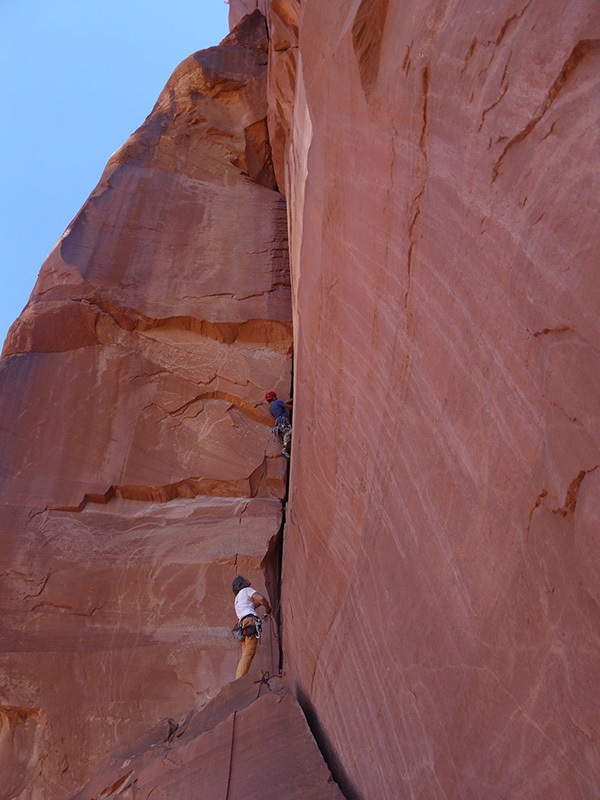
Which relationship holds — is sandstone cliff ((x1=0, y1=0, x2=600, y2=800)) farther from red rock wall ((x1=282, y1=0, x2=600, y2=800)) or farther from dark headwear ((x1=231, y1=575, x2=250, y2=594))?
dark headwear ((x1=231, y1=575, x2=250, y2=594))

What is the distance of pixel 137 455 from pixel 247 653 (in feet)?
11.0

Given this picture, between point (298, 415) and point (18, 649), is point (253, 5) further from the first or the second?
point (18, 649)

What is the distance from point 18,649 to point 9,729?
0.78 m

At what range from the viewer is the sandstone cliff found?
98.1 inches

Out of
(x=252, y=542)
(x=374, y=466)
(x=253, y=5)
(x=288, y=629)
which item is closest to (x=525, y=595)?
(x=374, y=466)

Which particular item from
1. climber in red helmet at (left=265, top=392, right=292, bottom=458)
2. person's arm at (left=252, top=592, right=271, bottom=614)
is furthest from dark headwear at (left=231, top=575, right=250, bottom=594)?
climber in red helmet at (left=265, top=392, right=292, bottom=458)

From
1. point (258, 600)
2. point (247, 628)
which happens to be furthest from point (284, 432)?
point (247, 628)

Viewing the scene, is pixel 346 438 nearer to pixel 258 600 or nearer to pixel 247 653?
pixel 258 600

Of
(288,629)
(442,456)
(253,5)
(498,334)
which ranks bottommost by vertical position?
(288,629)

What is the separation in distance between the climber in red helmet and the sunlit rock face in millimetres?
243

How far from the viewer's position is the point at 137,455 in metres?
9.16

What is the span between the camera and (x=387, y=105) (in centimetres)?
447

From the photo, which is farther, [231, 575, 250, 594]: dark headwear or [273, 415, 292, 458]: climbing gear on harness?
[273, 415, 292, 458]: climbing gear on harness

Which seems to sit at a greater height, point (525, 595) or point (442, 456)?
point (442, 456)
